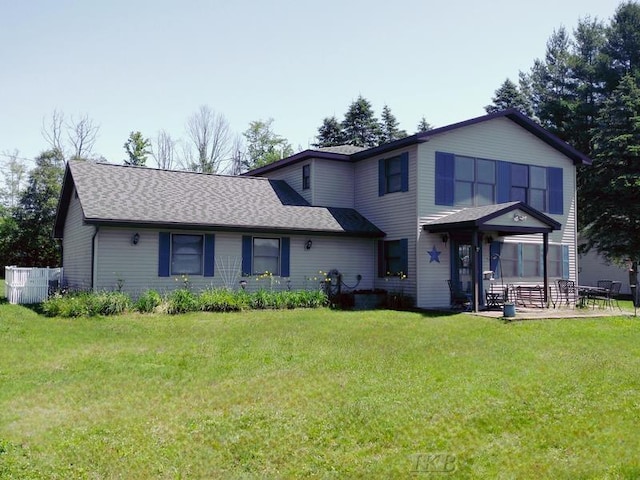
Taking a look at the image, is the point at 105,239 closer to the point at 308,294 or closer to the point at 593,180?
the point at 308,294

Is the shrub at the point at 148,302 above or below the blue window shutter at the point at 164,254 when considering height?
below

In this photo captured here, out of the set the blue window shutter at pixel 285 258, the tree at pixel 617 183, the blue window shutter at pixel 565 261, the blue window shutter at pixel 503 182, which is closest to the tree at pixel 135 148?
the blue window shutter at pixel 285 258

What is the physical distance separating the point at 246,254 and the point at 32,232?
68.4 ft

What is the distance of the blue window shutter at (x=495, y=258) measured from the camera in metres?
17.9

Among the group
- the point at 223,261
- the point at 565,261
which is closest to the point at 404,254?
the point at 223,261

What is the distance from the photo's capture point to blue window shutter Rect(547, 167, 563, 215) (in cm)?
1955

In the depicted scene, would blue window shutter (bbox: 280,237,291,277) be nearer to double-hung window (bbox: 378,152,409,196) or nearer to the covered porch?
double-hung window (bbox: 378,152,409,196)

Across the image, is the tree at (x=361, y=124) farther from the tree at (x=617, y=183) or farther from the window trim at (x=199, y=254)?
the window trim at (x=199, y=254)

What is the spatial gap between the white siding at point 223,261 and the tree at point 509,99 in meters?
28.0


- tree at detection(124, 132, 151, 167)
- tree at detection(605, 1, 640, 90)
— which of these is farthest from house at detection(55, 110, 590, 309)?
tree at detection(124, 132, 151, 167)

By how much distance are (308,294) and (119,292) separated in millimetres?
5078

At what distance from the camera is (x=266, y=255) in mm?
17141

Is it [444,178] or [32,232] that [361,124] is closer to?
[32,232]

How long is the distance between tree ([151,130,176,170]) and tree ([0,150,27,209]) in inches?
424
